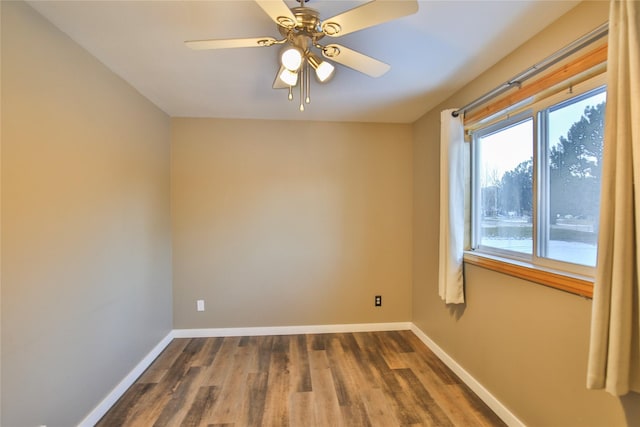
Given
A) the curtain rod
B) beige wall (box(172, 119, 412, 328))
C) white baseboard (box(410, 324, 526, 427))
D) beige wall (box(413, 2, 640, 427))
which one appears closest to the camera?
the curtain rod

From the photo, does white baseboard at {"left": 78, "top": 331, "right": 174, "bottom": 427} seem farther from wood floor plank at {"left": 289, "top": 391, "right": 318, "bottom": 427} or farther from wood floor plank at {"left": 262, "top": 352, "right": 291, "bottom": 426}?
wood floor plank at {"left": 289, "top": 391, "right": 318, "bottom": 427}

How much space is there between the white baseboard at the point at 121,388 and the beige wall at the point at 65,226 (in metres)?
0.05

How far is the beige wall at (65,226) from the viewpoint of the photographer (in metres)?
1.27

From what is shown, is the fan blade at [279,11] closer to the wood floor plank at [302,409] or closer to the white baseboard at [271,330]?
the wood floor plank at [302,409]

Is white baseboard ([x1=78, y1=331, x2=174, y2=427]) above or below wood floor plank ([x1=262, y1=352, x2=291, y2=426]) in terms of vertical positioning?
above

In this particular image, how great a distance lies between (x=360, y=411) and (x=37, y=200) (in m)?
2.24

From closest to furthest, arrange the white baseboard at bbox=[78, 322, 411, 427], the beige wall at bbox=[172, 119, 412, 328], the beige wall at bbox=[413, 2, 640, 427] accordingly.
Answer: the beige wall at bbox=[413, 2, 640, 427]
the white baseboard at bbox=[78, 322, 411, 427]
the beige wall at bbox=[172, 119, 412, 328]

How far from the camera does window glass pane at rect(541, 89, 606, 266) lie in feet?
4.39

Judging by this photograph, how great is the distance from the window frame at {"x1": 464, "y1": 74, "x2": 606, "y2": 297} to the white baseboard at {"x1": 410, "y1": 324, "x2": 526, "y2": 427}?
0.88 metres

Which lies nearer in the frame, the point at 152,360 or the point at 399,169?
the point at 152,360

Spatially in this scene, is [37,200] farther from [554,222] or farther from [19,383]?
[554,222]

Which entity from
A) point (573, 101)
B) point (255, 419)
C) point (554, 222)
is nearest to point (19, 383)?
point (255, 419)

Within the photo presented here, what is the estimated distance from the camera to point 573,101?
143cm

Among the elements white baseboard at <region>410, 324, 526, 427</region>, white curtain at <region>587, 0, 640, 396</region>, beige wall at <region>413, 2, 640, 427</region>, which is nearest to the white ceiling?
beige wall at <region>413, 2, 640, 427</region>
